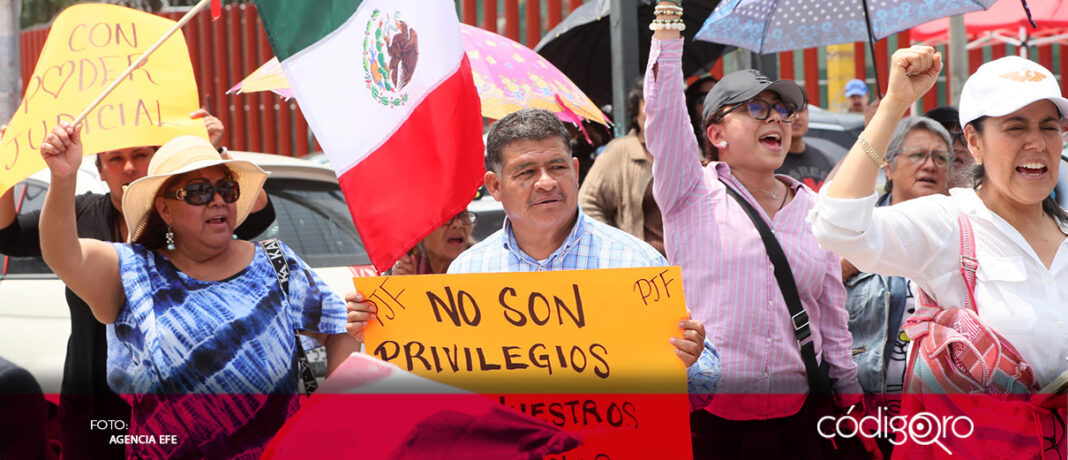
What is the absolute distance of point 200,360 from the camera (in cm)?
331

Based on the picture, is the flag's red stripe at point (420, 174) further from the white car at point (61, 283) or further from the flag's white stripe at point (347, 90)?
the white car at point (61, 283)

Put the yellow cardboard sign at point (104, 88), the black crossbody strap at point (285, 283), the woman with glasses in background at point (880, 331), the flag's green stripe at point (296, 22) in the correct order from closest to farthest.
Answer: the flag's green stripe at point (296, 22) → the black crossbody strap at point (285, 283) → the yellow cardboard sign at point (104, 88) → the woman with glasses in background at point (880, 331)

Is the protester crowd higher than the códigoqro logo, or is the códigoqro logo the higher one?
the protester crowd

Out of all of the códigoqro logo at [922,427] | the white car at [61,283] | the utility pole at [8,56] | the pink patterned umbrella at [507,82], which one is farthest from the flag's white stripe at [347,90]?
the utility pole at [8,56]

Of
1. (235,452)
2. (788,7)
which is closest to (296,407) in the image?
(235,452)

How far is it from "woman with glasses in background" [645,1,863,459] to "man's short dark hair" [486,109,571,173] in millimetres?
364

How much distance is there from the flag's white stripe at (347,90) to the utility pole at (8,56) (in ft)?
12.9

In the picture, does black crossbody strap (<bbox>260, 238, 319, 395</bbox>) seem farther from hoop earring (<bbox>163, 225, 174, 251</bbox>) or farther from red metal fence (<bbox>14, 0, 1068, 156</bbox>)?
red metal fence (<bbox>14, 0, 1068, 156</bbox>)

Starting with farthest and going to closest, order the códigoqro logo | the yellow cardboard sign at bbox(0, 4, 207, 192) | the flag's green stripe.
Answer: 1. the yellow cardboard sign at bbox(0, 4, 207, 192)
2. the flag's green stripe
3. the códigoqro logo

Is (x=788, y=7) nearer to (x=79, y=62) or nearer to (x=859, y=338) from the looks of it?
(x=859, y=338)

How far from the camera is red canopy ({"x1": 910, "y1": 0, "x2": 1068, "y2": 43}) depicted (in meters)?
9.88

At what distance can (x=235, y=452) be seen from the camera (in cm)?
335

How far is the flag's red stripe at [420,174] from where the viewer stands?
3.09 meters

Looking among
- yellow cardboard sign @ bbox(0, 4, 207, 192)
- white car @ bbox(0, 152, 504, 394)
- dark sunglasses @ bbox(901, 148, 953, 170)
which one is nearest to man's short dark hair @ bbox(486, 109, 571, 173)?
Answer: yellow cardboard sign @ bbox(0, 4, 207, 192)
